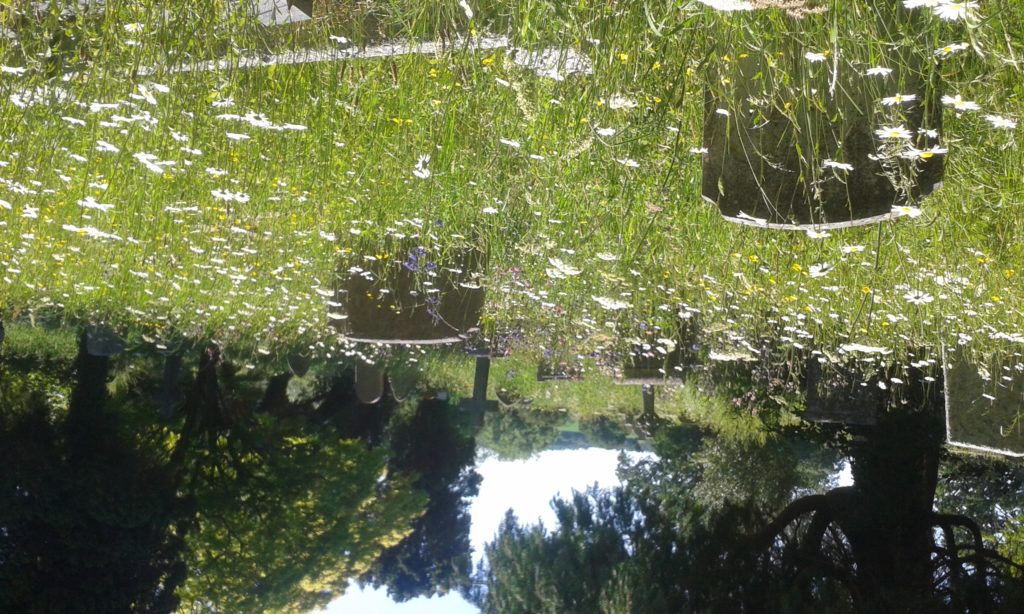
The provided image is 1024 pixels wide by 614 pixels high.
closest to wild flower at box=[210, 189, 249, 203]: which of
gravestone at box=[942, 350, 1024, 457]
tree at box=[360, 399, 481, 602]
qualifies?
gravestone at box=[942, 350, 1024, 457]

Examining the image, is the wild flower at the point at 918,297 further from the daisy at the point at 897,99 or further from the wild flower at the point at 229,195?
the wild flower at the point at 229,195

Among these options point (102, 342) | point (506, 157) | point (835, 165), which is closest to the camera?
point (835, 165)

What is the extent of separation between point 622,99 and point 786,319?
1.84 metres

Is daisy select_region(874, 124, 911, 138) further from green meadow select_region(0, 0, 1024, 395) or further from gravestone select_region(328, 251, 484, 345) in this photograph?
gravestone select_region(328, 251, 484, 345)

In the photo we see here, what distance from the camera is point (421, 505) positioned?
6340 mm

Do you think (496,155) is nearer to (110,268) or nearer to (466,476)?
(110,268)

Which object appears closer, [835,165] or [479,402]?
[835,165]

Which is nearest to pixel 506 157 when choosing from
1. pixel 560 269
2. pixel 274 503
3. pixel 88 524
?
pixel 560 269

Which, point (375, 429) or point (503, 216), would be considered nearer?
point (503, 216)

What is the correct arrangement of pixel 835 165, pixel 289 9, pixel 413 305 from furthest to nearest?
1. pixel 413 305
2. pixel 289 9
3. pixel 835 165

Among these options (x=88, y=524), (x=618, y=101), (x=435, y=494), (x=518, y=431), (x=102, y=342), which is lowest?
(x=88, y=524)

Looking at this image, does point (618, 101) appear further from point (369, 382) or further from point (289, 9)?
point (369, 382)

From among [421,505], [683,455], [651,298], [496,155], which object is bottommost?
[421,505]

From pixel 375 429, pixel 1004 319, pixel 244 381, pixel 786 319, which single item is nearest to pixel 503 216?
pixel 786 319
